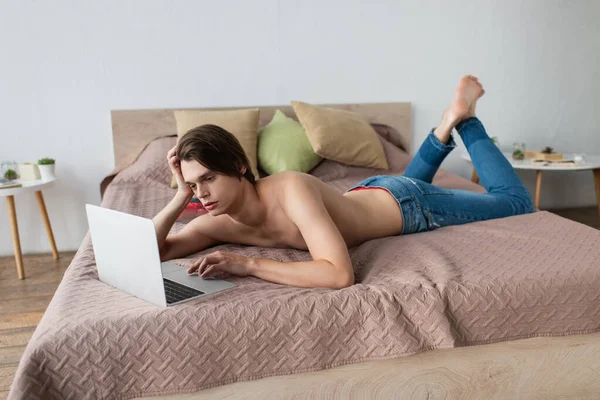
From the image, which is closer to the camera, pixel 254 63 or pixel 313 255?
pixel 313 255

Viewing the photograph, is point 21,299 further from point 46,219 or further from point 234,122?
point 234,122

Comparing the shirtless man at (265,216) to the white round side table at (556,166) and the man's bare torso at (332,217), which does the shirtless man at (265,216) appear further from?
the white round side table at (556,166)

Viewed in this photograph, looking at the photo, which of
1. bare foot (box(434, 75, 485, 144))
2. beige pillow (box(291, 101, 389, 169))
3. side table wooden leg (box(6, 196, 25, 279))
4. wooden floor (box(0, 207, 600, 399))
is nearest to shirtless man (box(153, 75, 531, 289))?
bare foot (box(434, 75, 485, 144))

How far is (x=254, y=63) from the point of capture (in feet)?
10.5

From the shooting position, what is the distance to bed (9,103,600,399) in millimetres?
1233

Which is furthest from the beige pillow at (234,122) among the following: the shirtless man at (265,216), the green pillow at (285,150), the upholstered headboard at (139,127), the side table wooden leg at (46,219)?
the shirtless man at (265,216)

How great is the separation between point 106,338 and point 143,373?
108 millimetres

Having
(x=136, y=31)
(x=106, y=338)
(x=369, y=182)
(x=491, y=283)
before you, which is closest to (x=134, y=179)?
(x=136, y=31)

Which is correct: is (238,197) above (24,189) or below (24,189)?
above

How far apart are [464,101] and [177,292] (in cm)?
143

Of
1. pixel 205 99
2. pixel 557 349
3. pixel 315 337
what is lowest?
pixel 557 349

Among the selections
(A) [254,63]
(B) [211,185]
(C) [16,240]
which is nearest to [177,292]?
(B) [211,185]

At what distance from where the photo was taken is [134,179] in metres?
2.78

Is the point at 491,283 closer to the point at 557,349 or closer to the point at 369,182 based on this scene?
the point at 557,349
